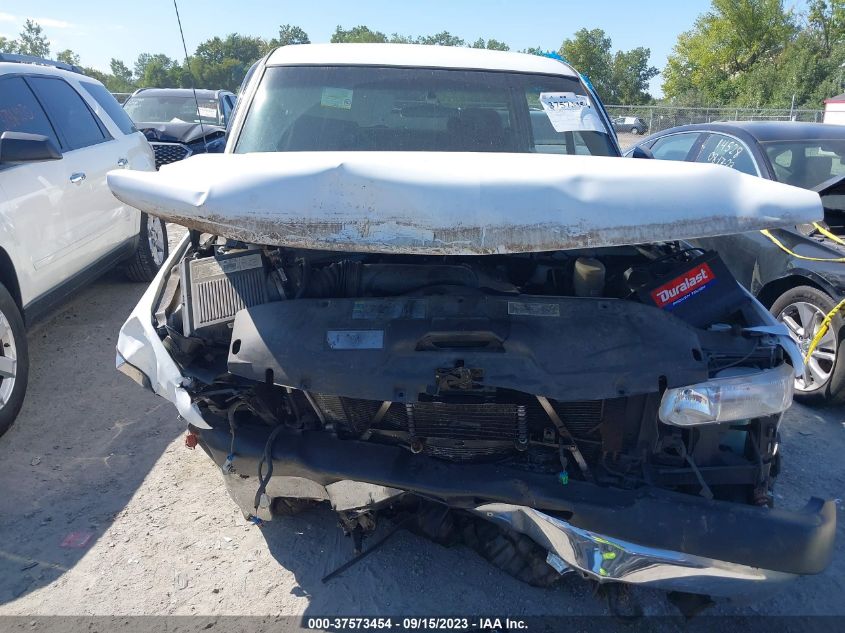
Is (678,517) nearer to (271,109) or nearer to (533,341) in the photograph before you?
(533,341)

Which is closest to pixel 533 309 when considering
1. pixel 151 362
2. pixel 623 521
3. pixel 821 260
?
pixel 623 521

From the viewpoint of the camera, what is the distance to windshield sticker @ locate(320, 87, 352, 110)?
341 centimetres

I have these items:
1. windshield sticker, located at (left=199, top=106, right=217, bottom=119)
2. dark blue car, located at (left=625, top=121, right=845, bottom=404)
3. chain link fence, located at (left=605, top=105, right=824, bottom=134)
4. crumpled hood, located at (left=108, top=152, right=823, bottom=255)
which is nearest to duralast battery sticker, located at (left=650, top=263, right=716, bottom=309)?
crumpled hood, located at (left=108, top=152, right=823, bottom=255)

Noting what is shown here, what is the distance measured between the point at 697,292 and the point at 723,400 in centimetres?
57

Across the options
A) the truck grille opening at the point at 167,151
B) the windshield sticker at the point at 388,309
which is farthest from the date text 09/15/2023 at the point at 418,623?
the truck grille opening at the point at 167,151

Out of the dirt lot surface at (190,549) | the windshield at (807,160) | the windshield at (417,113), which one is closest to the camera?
the dirt lot surface at (190,549)

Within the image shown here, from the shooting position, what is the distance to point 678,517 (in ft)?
6.76

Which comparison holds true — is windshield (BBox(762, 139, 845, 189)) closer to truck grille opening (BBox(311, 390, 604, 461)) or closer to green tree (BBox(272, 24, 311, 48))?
truck grille opening (BBox(311, 390, 604, 461))

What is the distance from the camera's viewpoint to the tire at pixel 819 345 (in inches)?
157

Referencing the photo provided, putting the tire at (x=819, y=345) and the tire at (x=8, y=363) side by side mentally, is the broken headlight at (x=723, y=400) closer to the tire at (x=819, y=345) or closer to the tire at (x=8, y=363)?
the tire at (x=819, y=345)

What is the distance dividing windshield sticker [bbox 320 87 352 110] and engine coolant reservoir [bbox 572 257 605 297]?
1553 millimetres

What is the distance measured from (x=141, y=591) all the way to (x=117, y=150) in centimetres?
412

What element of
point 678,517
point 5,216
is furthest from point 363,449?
point 5,216

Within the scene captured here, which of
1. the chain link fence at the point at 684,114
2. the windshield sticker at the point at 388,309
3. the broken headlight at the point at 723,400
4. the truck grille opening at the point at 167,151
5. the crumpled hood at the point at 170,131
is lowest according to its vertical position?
the chain link fence at the point at 684,114
